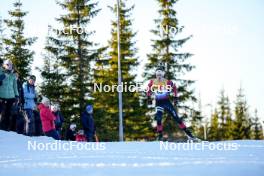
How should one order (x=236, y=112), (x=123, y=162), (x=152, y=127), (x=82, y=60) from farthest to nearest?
(x=236, y=112) → (x=152, y=127) → (x=82, y=60) → (x=123, y=162)

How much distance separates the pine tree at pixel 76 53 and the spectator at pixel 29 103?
13.3 metres

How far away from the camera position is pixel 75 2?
93.7 ft

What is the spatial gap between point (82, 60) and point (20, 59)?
405 centimetres

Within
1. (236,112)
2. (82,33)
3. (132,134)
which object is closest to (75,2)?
(82,33)

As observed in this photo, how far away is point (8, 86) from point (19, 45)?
61.5 feet

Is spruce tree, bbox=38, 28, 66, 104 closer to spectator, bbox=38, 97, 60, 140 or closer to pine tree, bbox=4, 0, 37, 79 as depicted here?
pine tree, bbox=4, 0, 37, 79

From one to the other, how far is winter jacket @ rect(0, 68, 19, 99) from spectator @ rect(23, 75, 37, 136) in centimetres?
110

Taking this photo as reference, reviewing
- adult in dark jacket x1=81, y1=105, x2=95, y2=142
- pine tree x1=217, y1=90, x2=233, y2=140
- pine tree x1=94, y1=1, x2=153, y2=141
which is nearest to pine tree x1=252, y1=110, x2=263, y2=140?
pine tree x1=217, y1=90, x2=233, y2=140

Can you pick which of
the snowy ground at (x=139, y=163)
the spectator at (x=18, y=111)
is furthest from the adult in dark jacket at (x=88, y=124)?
the snowy ground at (x=139, y=163)

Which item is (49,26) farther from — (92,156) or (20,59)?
(92,156)

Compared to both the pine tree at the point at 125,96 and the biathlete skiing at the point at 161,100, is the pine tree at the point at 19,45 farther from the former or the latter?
the biathlete skiing at the point at 161,100

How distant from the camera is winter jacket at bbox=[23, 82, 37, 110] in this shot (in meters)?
12.0

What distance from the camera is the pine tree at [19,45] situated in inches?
1069

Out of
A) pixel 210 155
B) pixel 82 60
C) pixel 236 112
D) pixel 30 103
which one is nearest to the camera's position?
pixel 210 155
